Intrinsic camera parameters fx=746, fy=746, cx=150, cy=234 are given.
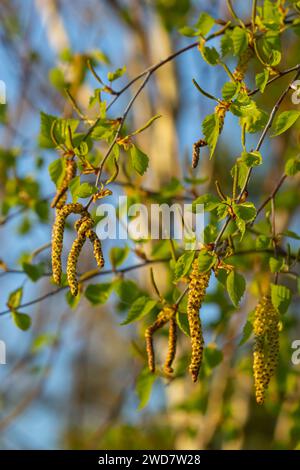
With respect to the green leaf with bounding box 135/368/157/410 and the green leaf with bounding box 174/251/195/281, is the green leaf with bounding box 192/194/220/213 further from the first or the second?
the green leaf with bounding box 135/368/157/410

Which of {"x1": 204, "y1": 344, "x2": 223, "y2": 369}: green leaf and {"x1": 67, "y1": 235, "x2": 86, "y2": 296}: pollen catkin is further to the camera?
{"x1": 204, "y1": 344, "x2": 223, "y2": 369}: green leaf

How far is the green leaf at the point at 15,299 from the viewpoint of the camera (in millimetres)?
1980

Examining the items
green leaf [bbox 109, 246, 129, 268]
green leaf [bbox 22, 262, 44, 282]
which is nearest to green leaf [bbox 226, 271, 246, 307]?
green leaf [bbox 109, 246, 129, 268]

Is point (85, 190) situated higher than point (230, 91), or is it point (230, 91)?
point (230, 91)

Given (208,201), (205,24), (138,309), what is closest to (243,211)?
(208,201)

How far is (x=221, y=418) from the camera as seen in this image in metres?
3.18

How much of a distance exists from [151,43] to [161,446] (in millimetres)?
2207

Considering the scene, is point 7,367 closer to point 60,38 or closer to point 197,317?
point 60,38

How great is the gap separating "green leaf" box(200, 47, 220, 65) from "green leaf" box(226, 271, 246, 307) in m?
0.46

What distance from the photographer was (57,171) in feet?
5.63

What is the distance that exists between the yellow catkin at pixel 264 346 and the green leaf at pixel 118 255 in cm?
53

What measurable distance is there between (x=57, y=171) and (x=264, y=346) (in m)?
0.61

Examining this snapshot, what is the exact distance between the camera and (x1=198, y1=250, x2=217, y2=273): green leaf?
1.44 metres

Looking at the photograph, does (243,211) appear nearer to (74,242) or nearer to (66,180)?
(74,242)
